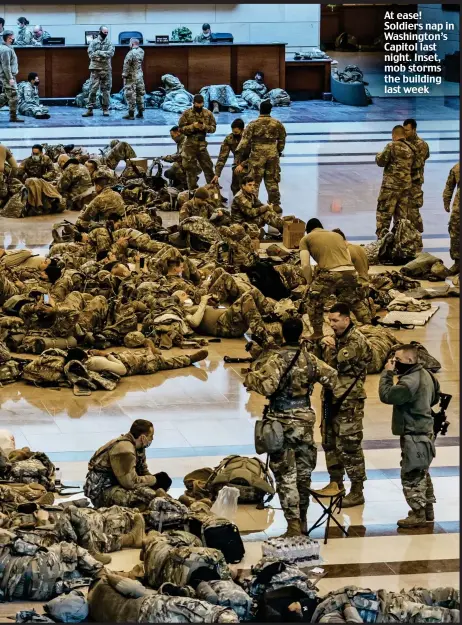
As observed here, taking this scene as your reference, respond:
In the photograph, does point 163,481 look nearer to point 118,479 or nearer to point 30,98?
point 118,479

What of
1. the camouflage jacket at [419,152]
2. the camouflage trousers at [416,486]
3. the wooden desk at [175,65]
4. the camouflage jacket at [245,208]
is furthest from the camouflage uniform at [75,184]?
the wooden desk at [175,65]

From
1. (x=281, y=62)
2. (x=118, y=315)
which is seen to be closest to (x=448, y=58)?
(x=281, y=62)

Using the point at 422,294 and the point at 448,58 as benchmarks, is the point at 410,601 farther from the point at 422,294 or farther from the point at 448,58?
the point at 448,58

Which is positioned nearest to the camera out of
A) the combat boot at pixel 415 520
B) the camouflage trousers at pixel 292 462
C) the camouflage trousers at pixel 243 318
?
the camouflage trousers at pixel 292 462

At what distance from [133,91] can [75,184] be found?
10.9m

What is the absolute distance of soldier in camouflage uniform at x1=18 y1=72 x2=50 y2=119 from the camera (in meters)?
33.1

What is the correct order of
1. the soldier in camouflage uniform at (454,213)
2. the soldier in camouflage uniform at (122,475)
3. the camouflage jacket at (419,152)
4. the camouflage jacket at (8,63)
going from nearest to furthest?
the soldier in camouflage uniform at (122,475) → the soldier in camouflage uniform at (454,213) → the camouflage jacket at (419,152) → the camouflage jacket at (8,63)

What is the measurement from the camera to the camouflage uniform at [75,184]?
2233cm

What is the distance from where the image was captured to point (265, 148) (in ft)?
71.4

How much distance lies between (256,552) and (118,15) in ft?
94.3

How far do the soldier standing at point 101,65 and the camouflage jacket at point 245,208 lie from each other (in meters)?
14.1

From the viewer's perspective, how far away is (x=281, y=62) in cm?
3619

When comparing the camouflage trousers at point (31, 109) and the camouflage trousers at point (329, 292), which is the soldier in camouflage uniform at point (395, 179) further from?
the camouflage trousers at point (31, 109)

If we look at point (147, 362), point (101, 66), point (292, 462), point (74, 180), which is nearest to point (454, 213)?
point (147, 362)
